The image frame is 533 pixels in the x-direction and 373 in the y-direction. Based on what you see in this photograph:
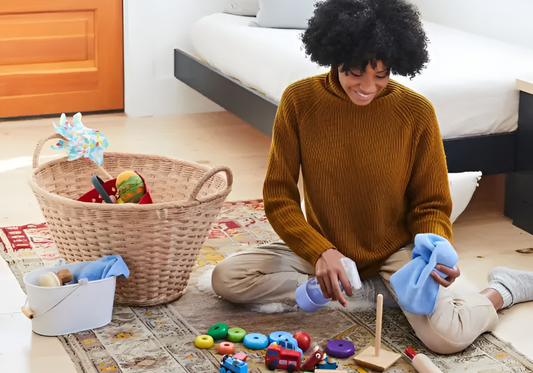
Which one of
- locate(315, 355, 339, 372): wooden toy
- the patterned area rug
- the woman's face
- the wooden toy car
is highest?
the woman's face

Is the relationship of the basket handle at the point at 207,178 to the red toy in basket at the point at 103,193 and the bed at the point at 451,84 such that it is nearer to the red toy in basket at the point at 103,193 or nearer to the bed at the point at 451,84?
the red toy in basket at the point at 103,193

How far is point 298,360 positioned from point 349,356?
0.14 meters

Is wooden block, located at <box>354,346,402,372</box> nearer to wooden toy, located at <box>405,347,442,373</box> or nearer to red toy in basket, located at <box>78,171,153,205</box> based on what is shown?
wooden toy, located at <box>405,347,442,373</box>

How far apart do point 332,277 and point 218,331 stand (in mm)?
290

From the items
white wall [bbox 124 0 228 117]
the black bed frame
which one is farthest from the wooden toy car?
white wall [bbox 124 0 228 117]

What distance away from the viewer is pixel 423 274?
177 cm

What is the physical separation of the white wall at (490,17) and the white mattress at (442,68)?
12cm

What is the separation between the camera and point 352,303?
6.78 ft

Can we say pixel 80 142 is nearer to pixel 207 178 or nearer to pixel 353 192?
pixel 207 178

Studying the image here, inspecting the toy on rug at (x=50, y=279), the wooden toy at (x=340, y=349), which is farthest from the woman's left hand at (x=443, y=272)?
the toy on rug at (x=50, y=279)

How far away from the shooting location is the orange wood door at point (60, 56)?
3.84 metres

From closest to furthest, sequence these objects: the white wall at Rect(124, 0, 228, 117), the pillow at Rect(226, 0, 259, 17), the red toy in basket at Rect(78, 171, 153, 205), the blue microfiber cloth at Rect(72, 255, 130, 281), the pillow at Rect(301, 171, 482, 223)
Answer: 1. the blue microfiber cloth at Rect(72, 255, 130, 281)
2. the red toy in basket at Rect(78, 171, 153, 205)
3. the pillow at Rect(301, 171, 482, 223)
4. the pillow at Rect(226, 0, 259, 17)
5. the white wall at Rect(124, 0, 228, 117)

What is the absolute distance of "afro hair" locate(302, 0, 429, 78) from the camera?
5.65ft

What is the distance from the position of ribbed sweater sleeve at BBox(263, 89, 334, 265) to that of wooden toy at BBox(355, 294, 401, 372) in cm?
24
